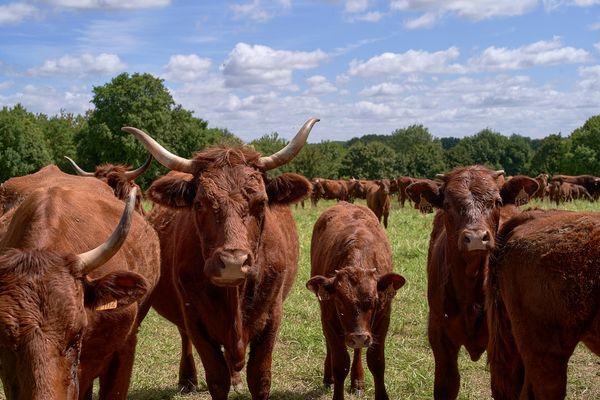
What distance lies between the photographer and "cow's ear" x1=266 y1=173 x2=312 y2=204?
218 inches

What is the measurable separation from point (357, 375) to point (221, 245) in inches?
116

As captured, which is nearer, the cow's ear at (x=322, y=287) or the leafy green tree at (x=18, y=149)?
the cow's ear at (x=322, y=287)

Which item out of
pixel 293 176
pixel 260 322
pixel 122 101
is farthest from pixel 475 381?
pixel 122 101

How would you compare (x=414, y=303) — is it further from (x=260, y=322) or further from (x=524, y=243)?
(x=524, y=243)

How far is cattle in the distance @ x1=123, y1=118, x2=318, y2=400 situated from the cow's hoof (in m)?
1.63

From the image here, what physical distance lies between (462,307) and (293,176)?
71.1 inches

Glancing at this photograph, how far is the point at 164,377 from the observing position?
7.42 metres

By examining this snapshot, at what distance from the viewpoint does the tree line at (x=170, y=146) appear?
54062 mm

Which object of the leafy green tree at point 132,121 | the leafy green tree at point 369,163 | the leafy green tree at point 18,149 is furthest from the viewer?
the leafy green tree at point 369,163

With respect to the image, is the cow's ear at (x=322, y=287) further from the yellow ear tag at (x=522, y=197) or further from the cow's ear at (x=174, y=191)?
the yellow ear tag at (x=522, y=197)

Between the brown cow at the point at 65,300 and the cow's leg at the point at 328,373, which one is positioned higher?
the brown cow at the point at 65,300

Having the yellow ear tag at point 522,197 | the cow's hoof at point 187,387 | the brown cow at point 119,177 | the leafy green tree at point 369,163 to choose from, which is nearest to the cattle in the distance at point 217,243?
the cow's hoof at point 187,387

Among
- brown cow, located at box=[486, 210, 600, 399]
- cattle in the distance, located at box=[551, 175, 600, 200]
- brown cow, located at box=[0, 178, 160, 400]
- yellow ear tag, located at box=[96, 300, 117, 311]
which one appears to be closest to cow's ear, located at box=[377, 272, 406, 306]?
brown cow, located at box=[486, 210, 600, 399]

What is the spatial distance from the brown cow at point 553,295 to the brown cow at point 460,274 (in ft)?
3.24
